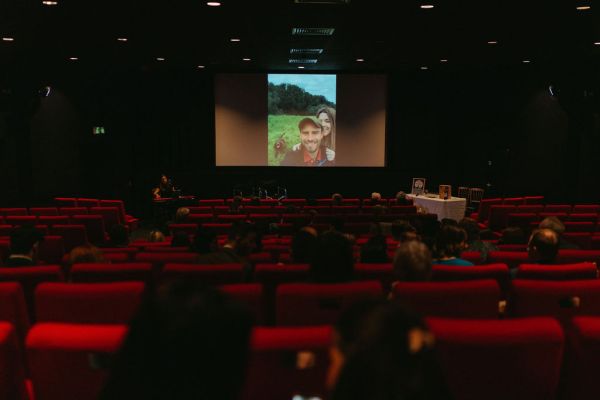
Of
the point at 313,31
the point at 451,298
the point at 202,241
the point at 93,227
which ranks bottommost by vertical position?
the point at 93,227

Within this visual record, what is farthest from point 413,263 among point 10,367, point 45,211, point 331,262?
point 45,211

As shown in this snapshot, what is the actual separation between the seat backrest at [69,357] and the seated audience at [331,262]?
4.73ft

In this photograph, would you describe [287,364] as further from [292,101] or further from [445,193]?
[292,101]

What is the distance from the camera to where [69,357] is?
1853mm

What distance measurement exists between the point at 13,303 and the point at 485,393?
220 cm

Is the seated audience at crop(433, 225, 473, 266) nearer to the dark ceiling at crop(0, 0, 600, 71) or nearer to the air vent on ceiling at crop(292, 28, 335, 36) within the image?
the dark ceiling at crop(0, 0, 600, 71)

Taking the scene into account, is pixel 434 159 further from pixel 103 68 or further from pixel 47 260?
pixel 47 260

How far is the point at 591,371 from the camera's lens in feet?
6.53

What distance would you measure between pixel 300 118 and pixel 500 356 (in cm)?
1474

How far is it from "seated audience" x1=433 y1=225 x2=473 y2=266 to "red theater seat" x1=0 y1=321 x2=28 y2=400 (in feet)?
10.1

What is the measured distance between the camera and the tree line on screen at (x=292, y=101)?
16.3m

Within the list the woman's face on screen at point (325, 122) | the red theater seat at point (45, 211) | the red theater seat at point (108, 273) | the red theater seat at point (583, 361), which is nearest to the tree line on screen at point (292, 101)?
the woman's face on screen at point (325, 122)

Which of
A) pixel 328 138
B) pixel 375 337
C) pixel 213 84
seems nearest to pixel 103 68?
pixel 213 84

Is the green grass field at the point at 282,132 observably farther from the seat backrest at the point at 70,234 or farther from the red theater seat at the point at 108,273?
the red theater seat at the point at 108,273
